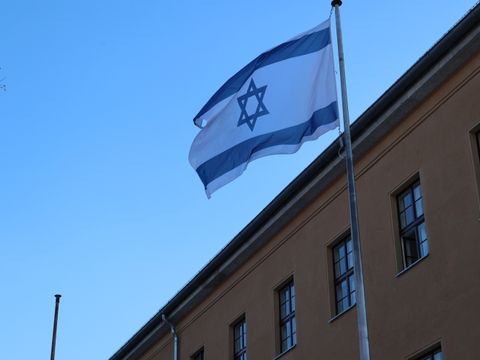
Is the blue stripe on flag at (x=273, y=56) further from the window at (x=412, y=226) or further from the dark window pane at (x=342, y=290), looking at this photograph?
the dark window pane at (x=342, y=290)

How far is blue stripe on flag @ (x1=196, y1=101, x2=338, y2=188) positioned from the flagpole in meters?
0.55

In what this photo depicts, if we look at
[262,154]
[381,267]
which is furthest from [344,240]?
[262,154]

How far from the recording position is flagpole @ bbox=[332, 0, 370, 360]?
15133mm

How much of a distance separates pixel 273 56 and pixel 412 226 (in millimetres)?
4992

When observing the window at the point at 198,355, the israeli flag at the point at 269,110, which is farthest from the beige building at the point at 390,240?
the israeli flag at the point at 269,110

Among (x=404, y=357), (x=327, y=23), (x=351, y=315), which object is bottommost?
(x=404, y=357)

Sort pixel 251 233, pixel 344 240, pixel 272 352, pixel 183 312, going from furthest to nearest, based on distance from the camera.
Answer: pixel 183 312, pixel 251 233, pixel 272 352, pixel 344 240

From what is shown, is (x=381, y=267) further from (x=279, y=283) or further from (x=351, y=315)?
(x=279, y=283)

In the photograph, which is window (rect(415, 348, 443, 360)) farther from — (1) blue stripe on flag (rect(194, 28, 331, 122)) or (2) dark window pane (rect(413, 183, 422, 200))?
(1) blue stripe on flag (rect(194, 28, 331, 122))

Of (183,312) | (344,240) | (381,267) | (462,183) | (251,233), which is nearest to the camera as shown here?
(462,183)

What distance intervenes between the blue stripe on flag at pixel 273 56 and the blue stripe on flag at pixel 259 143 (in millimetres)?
1203

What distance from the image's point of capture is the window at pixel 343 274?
23219 millimetres

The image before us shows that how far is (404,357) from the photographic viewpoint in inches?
793

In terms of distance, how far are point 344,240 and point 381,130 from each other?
9.36 feet
